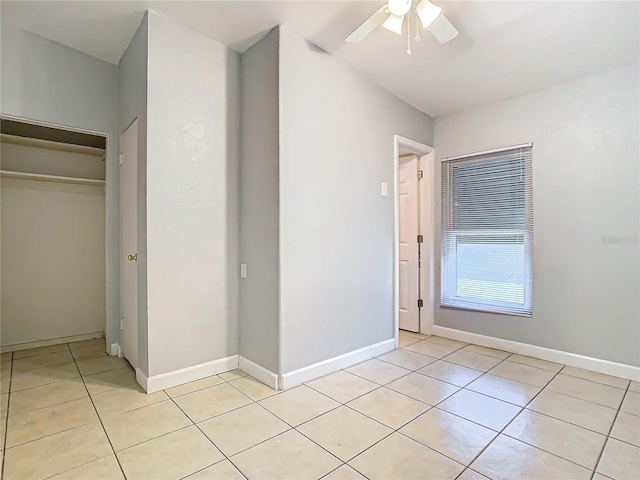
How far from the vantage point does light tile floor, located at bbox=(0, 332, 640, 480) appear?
164cm

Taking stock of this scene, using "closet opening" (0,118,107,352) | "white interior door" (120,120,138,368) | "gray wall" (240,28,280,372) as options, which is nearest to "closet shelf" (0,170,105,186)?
"closet opening" (0,118,107,352)

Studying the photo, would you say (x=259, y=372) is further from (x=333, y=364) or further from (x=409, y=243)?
(x=409, y=243)

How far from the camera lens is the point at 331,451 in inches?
69.4

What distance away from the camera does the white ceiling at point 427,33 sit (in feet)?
7.39

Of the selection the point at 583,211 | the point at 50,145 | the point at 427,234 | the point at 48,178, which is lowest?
the point at 427,234

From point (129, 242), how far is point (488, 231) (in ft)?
11.4

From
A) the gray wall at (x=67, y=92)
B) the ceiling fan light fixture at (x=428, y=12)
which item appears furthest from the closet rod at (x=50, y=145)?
the ceiling fan light fixture at (x=428, y=12)

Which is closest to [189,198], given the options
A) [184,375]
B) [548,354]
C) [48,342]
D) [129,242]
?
[129,242]

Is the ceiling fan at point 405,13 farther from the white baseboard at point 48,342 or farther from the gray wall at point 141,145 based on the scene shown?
the white baseboard at point 48,342

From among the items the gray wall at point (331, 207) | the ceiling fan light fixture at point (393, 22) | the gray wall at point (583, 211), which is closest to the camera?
the ceiling fan light fixture at point (393, 22)

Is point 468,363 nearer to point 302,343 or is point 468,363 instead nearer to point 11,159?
point 302,343

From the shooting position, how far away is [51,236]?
3.57 metres

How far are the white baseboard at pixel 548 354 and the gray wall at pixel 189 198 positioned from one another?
95.4 inches

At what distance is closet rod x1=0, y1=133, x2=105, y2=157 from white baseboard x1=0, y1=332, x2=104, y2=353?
2.03 m
